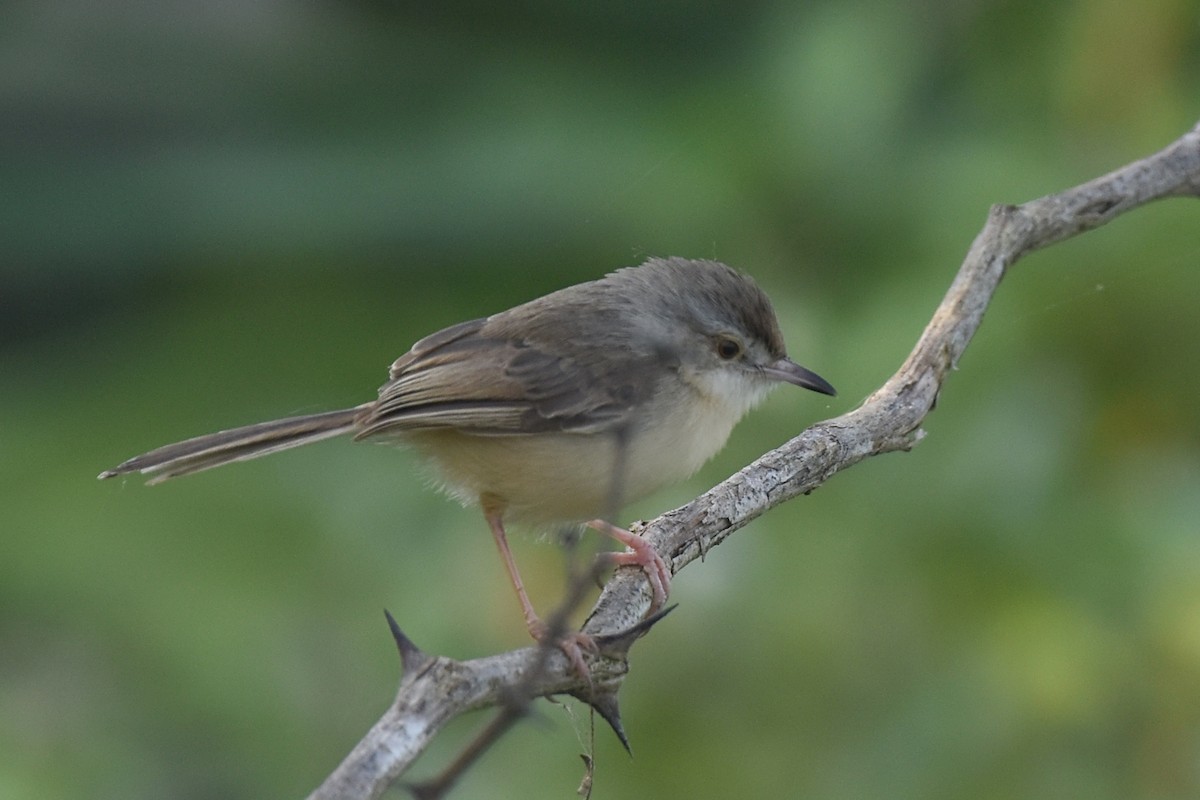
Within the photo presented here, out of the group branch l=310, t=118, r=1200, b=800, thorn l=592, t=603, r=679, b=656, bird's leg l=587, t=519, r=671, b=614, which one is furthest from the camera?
bird's leg l=587, t=519, r=671, b=614

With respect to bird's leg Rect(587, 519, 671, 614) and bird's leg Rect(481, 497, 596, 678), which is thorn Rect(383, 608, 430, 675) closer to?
bird's leg Rect(481, 497, 596, 678)

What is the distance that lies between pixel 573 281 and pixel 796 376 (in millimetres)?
1860

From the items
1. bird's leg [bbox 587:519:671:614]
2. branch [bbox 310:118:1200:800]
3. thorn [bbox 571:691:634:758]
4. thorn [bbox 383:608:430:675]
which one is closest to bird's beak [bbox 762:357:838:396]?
branch [bbox 310:118:1200:800]

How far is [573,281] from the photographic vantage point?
5512 mm

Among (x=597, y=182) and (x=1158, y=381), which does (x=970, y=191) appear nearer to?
(x=1158, y=381)

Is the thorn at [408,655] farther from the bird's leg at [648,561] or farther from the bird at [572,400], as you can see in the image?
the bird at [572,400]

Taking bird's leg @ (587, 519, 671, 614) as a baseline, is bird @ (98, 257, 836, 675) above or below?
above

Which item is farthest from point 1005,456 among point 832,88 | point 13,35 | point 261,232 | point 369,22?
point 13,35

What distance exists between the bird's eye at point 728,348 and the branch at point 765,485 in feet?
1.39

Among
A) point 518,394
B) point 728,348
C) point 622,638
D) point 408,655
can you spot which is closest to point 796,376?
point 728,348

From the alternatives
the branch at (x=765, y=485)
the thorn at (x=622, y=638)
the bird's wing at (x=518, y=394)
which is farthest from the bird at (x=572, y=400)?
the thorn at (x=622, y=638)

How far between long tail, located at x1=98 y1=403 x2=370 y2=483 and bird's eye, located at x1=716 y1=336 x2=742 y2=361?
38.4 inches

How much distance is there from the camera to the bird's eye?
3.75m

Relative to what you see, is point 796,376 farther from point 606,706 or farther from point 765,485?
point 606,706
